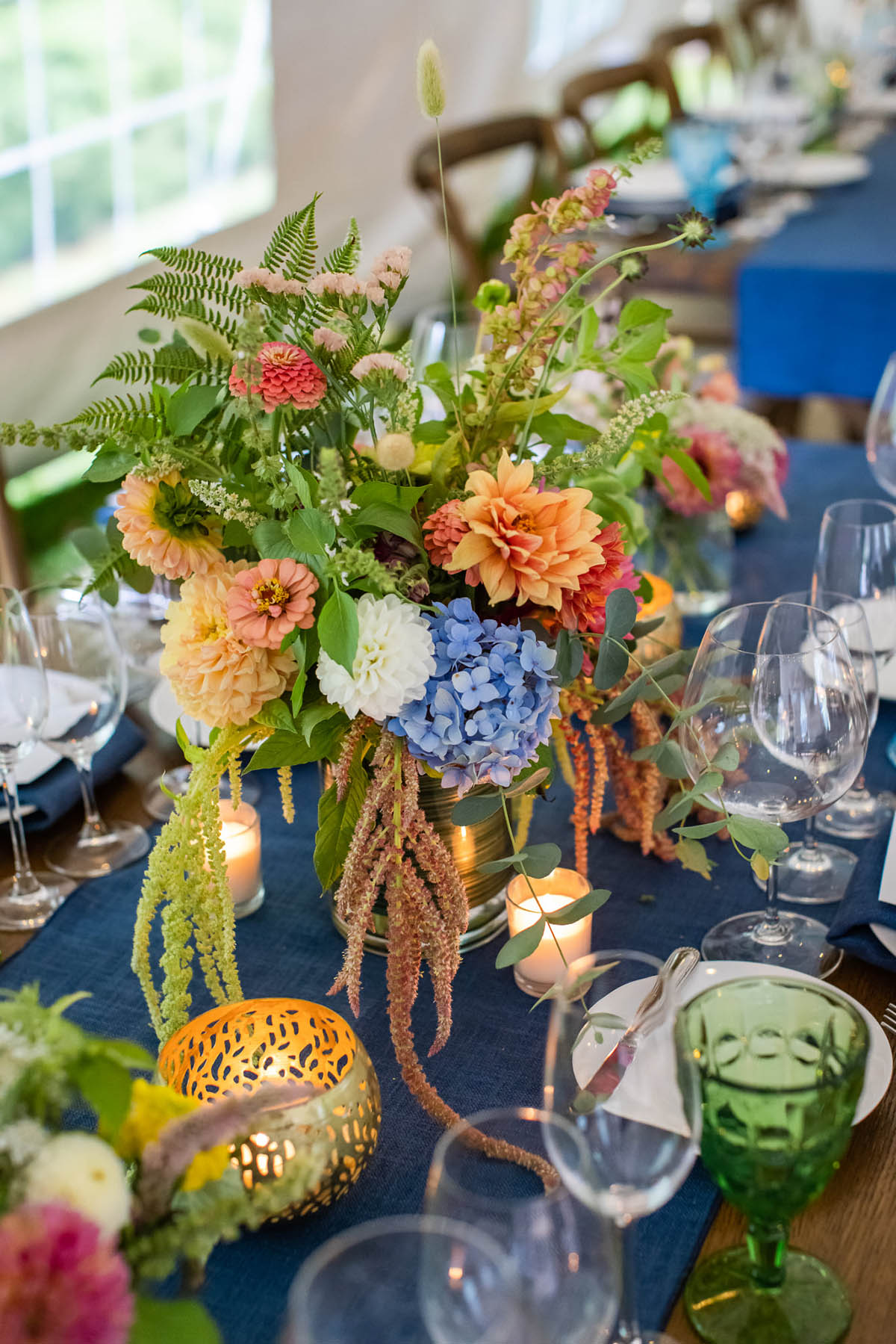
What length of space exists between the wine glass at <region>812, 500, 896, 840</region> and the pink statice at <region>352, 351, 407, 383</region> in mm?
507

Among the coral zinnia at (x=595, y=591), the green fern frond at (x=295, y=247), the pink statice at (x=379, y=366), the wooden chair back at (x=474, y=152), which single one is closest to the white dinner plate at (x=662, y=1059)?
the coral zinnia at (x=595, y=591)

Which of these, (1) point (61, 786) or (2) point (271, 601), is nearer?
(2) point (271, 601)

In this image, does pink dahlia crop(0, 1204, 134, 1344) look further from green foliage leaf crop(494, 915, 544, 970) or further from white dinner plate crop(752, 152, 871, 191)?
white dinner plate crop(752, 152, 871, 191)

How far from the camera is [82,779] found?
1088mm

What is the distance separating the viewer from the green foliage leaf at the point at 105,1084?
0.55 meters

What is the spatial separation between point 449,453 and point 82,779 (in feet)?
1.49

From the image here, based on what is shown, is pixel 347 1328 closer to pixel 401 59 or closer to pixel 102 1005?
pixel 102 1005

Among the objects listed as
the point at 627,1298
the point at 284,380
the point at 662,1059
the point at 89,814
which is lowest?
the point at 89,814

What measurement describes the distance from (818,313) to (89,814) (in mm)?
1861

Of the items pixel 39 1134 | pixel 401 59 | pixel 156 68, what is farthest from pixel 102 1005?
pixel 401 59

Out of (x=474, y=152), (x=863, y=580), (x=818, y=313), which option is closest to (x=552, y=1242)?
(x=863, y=580)

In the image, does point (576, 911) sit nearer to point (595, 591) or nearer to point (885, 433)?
point (595, 591)

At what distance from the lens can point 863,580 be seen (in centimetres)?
112

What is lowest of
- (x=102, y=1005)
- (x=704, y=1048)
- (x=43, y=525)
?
(x=43, y=525)
